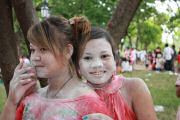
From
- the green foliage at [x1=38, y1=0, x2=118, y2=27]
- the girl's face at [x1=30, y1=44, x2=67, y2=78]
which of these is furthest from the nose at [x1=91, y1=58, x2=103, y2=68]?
the green foliage at [x1=38, y1=0, x2=118, y2=27]

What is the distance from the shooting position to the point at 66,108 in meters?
1.32

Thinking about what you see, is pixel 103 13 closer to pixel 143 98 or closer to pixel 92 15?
pixel 92 15

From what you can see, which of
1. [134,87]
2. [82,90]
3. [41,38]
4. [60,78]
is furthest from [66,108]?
[134,87]

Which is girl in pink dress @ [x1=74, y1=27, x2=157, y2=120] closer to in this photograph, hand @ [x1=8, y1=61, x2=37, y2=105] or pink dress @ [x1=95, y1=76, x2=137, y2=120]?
pink dress @ [x1=95, y1=76, x2=137, y2=120]

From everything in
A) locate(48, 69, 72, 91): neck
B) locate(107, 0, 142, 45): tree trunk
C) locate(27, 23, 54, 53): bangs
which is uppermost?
locate(107, 0, 142, 45): tree trunk

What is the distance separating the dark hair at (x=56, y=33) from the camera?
1425mm

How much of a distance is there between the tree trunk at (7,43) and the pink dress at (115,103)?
1294mm

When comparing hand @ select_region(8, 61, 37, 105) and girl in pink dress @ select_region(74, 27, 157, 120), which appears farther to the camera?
girl in pink dress @ select_region(74, 27, 157, 120)

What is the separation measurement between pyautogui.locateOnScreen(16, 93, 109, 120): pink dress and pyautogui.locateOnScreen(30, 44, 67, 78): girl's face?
7.4 inches

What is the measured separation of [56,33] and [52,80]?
34cm

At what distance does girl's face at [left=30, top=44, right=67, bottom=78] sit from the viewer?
4.67 ft

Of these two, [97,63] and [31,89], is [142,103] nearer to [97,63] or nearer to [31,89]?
[97,63]

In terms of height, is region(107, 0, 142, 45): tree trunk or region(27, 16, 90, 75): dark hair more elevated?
region(107, 0, 142, 45): tree trunk

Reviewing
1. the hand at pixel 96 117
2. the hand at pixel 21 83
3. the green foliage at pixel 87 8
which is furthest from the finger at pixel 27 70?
the green foliage at pixel 87 8
